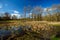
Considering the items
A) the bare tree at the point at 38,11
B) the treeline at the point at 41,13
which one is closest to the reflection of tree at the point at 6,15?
the treeline at the point at 41,13

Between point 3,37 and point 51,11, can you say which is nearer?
point 3,37

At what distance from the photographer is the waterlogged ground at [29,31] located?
Answer: 8.11 ft

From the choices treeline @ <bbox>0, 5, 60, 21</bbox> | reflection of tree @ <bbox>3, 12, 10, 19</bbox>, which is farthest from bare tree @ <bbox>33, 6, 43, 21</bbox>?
reflection of tree @ <bbox>3, 12, 10, 19</bbox>

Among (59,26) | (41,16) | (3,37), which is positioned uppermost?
(41,16)

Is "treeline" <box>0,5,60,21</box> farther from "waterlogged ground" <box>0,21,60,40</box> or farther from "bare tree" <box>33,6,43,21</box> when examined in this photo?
"waterlogged ground" <box>0,21,60,40</box>

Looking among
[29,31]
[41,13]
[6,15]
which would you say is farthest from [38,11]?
[6,15]

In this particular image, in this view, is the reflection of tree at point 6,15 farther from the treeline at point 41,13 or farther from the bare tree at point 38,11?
the bare tree at point 38,11

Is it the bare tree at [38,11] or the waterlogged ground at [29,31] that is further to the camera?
the bare tree at [38,11]

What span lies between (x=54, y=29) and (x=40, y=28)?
31 centimetres

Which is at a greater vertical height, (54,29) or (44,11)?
(44,11)

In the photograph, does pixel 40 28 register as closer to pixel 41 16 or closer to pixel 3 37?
pixel 41 16

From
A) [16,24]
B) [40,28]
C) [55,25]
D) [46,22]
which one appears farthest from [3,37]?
[55,25]

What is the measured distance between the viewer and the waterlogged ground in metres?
2.47

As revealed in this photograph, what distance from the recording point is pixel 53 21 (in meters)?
2.62
